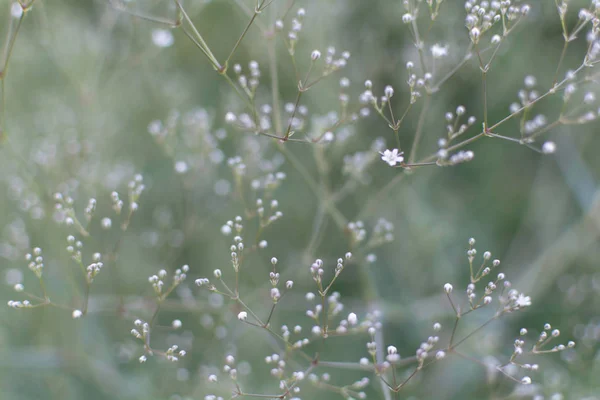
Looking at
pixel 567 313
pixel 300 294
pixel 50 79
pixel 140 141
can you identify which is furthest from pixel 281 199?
pixel 50 79

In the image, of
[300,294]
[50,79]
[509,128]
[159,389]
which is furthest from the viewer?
[50,79]

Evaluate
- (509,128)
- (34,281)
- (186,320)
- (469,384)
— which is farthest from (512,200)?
(34,281)

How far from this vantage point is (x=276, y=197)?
313 centimetres

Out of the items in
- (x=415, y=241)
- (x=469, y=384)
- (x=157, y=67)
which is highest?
(x=157, y=67)

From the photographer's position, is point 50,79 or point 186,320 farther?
point 50,79

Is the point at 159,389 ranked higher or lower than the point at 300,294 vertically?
lower

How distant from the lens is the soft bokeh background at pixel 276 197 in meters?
2.69

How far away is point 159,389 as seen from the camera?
2.68m

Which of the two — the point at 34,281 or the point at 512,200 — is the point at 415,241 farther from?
the point at 34,281

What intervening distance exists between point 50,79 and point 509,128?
3067 millimetres

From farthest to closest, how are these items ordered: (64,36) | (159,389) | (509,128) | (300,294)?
1. (64,36)
2. (509,128)
3. (300,294)
4. (159,389)

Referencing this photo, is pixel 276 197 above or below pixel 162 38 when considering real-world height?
below

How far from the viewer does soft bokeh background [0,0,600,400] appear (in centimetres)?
269

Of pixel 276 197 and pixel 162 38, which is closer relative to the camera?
pixel 162 38
